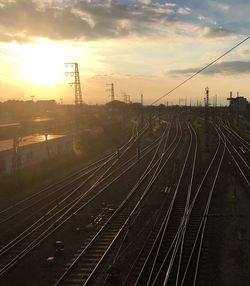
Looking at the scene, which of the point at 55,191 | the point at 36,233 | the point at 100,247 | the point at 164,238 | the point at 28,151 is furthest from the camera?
the point at 28,151

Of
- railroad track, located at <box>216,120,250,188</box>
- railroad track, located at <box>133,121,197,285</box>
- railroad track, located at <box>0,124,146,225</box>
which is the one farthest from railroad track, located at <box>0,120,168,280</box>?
railroad track, located at <box>216,120,250,188</box>

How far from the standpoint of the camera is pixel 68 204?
810 inches

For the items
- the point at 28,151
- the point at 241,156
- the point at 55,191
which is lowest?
the point at 241,156

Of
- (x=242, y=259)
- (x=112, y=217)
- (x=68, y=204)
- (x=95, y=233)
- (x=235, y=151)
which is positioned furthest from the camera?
(x=235, y=151)

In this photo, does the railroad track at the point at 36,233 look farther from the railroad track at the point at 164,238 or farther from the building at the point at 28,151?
the building at the point at 28,151

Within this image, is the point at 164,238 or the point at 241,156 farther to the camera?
the point at 241,156

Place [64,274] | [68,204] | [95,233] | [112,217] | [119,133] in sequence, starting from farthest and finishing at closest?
1. [119,133]
2. [68,204]
3. [112,217]
4. [95,233]
5. [64,274]

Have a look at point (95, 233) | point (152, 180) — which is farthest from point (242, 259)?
point (152, 180)

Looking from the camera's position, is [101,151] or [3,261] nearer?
[3,261]

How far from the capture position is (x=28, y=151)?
1294 inches

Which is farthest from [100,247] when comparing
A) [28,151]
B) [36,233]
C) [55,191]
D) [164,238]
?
[28,151]

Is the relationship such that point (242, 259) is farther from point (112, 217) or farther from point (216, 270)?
point (112, 217)

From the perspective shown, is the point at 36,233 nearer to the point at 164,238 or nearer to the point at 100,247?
the point at 100,247

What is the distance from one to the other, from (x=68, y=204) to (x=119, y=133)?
4254cm
